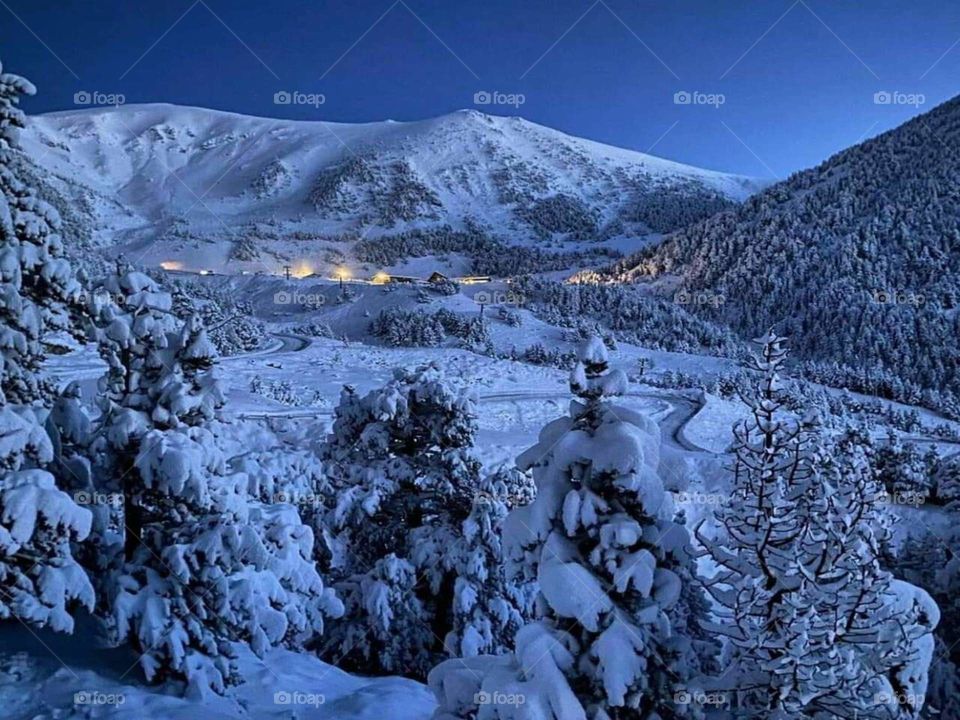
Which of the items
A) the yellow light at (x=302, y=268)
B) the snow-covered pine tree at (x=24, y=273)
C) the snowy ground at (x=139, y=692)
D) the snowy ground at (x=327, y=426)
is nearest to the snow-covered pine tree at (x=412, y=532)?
the snowy ground at (x=327, y=426)

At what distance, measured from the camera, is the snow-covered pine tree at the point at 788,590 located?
6.22 m

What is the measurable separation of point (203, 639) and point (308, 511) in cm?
689

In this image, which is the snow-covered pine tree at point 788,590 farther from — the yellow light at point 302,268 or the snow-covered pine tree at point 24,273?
the yellow light at point 302,268

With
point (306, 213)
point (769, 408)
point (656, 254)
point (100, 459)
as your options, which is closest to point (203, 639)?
point (100, 459)

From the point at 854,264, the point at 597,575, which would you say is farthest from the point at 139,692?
the point at 854,264

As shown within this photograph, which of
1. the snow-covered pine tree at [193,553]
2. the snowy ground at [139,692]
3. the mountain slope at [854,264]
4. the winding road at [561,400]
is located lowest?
the snowy ground at [139,692]

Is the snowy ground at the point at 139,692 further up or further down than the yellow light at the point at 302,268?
further down

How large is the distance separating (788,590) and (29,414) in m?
9.00

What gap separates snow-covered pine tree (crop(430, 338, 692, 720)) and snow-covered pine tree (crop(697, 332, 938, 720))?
0.72m

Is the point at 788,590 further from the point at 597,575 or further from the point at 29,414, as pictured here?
the point at 29,414

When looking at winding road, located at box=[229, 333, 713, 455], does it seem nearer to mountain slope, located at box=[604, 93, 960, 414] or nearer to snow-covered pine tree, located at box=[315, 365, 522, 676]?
snow-covered pine tree, located at box=[315, 365, 522, 676]

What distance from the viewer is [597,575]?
6.30 meters

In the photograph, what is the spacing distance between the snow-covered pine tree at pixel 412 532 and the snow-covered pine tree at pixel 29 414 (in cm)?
615

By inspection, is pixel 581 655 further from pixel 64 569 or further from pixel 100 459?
pixel 100 459
